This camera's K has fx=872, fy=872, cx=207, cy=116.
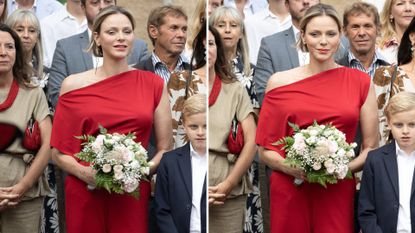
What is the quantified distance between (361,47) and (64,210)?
5.65 feet

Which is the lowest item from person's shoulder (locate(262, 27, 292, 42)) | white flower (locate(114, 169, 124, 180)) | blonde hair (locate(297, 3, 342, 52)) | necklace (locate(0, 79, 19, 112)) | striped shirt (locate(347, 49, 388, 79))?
white flower (locate(114, 169, 124, 180))

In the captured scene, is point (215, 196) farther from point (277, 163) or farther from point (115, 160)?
point (115, 160)

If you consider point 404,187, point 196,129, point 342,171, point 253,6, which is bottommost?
point 404,187

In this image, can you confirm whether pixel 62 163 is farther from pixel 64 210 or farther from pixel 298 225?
pixel 298 225

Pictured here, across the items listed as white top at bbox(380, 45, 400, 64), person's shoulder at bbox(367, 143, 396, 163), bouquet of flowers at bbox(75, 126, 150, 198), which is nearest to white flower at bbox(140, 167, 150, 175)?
bouquet of flowers at bbox(75, 126, 150, 198)

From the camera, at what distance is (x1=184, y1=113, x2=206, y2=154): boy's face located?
448 cm

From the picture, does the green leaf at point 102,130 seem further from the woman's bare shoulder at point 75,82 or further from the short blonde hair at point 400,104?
the short blonde hair at point 400,104

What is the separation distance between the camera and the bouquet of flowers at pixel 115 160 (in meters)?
3.97

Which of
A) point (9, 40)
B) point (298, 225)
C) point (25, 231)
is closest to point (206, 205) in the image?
point (298, 225)

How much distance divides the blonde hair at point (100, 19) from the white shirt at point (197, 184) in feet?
2.34

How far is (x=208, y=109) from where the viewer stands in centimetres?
454

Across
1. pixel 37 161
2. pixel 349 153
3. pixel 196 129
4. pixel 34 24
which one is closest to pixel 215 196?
pixel 196 129

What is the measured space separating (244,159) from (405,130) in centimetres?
83

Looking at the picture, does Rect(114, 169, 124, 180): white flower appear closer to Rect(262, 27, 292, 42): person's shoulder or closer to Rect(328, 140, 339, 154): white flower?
Rect(328, 140, 339, 154): white flower
